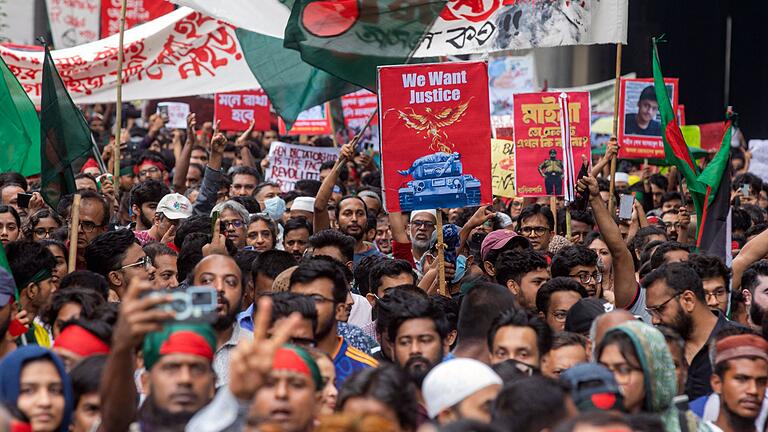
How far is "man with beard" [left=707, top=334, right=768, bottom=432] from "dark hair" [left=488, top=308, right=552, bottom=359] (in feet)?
2.25

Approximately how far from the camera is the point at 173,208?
31.1ft

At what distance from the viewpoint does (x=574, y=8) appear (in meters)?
9.16

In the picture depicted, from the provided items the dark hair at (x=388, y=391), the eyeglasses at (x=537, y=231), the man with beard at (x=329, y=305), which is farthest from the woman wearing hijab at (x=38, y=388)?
the eyeglasses at (x=537, y=231)

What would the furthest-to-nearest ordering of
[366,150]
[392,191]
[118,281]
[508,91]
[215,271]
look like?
[508,91] < [366,150] < [392,191] < [118,281] < [215,271]

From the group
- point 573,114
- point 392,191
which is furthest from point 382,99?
point 573,114

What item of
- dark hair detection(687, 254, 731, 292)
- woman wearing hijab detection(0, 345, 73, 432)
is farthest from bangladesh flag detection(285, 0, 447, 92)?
woman wearing hijab detection(0, 345, 73, 432)

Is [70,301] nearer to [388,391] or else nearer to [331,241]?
[388,391]

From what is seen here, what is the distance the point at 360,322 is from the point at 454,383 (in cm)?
275

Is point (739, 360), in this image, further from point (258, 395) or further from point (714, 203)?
point (714, 203)

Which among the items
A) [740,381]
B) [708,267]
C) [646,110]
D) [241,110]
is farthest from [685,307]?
[241,110]

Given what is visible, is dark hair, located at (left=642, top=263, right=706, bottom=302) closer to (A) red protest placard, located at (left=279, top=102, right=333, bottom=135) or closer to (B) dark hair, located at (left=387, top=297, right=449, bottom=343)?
(B) dark hair, located at (left=387, top=297, right=449, bottom=343)

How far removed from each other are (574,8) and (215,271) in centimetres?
386

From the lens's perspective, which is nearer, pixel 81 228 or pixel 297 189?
pixel 81 228

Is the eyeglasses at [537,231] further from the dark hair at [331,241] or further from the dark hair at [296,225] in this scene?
the dark hair at [331,241]
